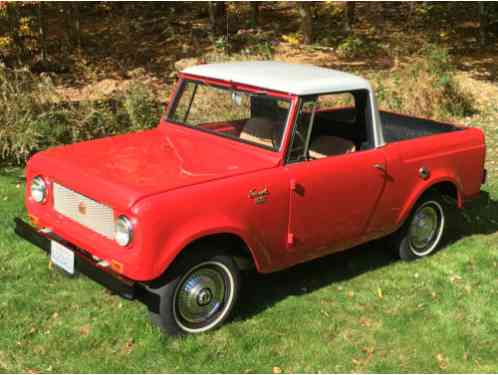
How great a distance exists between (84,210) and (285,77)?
191 centimetres

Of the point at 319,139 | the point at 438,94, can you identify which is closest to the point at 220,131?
the point at 319,139

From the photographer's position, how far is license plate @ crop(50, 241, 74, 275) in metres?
4.51

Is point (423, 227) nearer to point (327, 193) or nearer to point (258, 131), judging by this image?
point (327, 193)

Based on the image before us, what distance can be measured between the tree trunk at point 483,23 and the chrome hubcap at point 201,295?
14.8 m

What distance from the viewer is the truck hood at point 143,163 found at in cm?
427

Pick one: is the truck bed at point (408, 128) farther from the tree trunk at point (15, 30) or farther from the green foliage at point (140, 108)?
the tree trunk at point (15, 30)

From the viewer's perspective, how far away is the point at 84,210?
450 cm

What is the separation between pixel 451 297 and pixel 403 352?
42.7 inches

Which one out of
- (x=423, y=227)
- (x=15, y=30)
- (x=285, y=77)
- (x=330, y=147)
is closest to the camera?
(x=285, y=77)

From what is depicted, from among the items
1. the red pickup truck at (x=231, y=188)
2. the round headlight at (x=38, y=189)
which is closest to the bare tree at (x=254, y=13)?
the red pickup truck at (x=231, y=188)

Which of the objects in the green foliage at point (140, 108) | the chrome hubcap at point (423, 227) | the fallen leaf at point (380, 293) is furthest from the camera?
the green foliage at point (140, 108)

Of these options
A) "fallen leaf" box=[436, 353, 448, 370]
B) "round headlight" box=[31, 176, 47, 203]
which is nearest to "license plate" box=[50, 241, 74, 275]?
"round headlight" box=[31, 176, 47, 203]

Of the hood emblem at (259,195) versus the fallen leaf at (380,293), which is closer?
the hood emblem at (259,195)

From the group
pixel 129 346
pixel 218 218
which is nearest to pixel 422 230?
pixel 218 218
